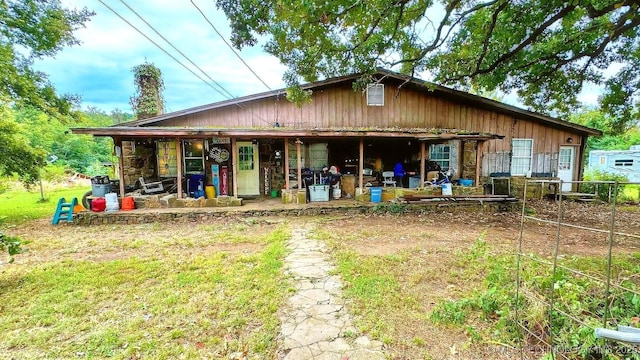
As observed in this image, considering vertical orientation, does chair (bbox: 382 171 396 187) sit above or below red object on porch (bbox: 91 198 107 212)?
above

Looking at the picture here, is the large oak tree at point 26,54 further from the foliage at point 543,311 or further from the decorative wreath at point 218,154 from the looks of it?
the foliage at point 543,311

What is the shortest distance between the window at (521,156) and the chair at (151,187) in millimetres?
12541

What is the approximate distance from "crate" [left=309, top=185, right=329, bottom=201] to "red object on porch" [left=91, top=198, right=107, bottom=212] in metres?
5.57

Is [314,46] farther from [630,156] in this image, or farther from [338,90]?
[630,156]

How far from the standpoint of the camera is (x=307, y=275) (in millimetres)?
3924

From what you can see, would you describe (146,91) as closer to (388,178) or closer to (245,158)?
(245,158)

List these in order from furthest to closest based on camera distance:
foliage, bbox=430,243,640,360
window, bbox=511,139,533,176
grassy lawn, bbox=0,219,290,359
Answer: window, bbox=511,139,533,176 → grassy lawn, bbox=0,219,290,359 → foliage, bbox=430,243,640,360

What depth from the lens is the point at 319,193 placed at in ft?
28.5

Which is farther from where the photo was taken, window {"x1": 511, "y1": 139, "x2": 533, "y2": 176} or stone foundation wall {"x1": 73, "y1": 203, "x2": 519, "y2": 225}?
window {"x1": 511, "y1": 139, "x2": 533, "y2": 176}

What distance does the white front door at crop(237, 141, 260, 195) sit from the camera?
32.4ft

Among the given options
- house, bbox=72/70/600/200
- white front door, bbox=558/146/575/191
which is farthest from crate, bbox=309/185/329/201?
white front door, bbox=558/146/575/191

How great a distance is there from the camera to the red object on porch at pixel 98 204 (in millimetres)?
7430

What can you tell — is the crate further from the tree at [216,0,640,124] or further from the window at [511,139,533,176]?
the window at [511,139,533,176]

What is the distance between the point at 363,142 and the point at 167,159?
683 cm
